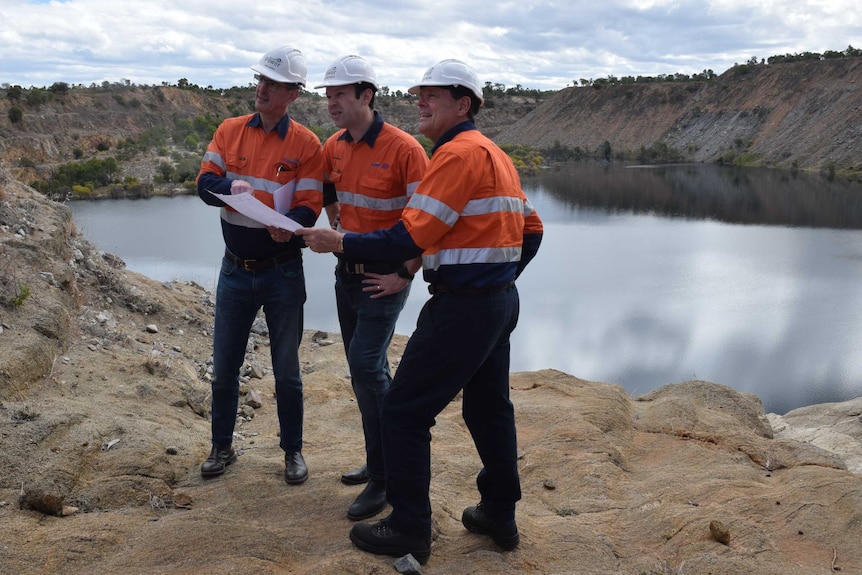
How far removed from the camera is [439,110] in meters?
3.20

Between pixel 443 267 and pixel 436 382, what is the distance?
18.6 inches

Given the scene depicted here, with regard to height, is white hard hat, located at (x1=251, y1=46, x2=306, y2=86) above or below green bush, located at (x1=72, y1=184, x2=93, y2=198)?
above

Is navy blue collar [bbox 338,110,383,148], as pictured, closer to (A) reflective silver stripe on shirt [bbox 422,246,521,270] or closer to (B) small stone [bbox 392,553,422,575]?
(A) reflective silver stripe on shirt [bbox 422,246,521,270]

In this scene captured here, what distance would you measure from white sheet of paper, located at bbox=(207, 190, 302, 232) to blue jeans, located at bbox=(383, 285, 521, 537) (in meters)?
0.81

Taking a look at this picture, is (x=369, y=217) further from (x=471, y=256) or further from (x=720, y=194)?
(x=720, y=194)

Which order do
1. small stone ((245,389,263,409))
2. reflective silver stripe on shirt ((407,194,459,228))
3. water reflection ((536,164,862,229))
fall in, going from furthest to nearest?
water reflection ((536,164,862,229))
small stone ((245,389,263,409))
reflective silver stripe on shirt ((407,194,459,228))

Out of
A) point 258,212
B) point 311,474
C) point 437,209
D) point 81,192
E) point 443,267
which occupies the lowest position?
point 81,192

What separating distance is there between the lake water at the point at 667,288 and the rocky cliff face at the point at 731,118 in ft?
68.5

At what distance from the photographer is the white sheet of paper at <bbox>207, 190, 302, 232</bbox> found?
348 cm

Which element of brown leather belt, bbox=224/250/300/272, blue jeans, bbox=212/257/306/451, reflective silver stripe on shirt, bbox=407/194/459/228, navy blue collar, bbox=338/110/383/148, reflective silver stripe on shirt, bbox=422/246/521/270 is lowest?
blue jeans, bbox=212/257/306/451

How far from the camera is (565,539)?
3.71m

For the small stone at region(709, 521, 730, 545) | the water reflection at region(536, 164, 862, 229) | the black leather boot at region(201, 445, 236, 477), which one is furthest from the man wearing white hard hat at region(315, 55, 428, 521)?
the water reflection at region(536, 164, 862, 229)

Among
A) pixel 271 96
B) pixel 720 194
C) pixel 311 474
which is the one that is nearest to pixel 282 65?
pixel 271 96

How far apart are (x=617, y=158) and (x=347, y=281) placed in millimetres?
54869
